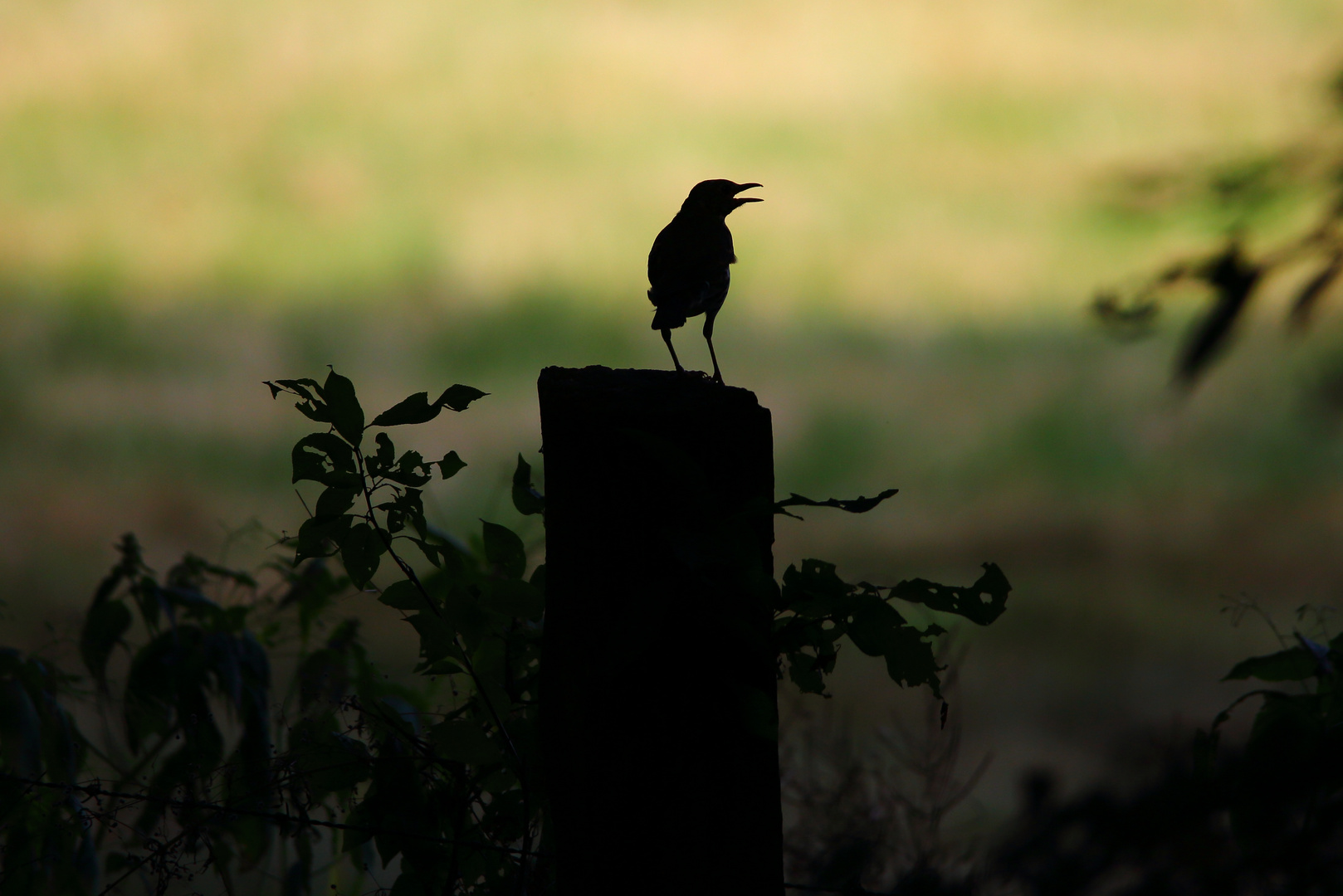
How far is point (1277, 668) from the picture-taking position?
8.05 feet

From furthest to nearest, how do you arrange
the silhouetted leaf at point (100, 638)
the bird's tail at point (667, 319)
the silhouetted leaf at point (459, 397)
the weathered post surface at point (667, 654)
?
1. the silhouetted leaf at point (100, 638)
2. the bird's tail at point (667, 319)
3. the silhouetted leaf at point (459, 397)
4. the weathered post surface at point (667, 654)

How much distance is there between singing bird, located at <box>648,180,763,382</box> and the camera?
299cm

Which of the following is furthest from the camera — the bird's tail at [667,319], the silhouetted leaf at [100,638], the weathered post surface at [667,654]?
the silhouetted leaf at [100,638]

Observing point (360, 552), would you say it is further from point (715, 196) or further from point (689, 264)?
point (715, 196)

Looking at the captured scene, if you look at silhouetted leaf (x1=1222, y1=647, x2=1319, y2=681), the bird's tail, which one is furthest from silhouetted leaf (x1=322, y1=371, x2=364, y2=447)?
silhouetted leaf (x1=1222, y1=647, x2=1319, y2=681)

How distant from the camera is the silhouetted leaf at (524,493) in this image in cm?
241

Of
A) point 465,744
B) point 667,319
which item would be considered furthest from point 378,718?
point 667,319

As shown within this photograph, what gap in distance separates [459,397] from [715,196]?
1.58m

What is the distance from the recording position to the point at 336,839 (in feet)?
9.00

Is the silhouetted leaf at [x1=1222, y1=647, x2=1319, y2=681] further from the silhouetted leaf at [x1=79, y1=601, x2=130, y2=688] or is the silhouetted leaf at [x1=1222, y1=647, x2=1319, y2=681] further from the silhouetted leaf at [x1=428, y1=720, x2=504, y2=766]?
the silhouetted leaf at [x1=79, y1=601, x2=130, y2=688]

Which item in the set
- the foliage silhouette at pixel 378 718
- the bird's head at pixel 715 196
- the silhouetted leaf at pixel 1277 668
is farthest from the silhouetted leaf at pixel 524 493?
the silhouetted leaf at pixel 1277 668

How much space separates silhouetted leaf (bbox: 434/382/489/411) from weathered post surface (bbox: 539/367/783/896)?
29cm

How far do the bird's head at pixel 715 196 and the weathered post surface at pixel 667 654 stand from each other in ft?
5.42

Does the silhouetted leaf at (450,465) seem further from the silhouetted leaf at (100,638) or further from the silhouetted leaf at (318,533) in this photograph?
the silhouetted leaf at (100,638)
